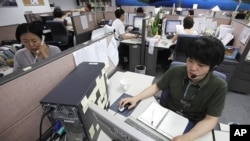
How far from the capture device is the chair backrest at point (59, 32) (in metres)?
2.83

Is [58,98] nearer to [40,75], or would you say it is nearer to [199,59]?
[40,75]

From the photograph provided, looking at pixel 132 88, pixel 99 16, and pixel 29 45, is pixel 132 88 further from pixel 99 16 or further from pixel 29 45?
pixel 99 16

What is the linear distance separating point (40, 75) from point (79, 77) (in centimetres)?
19

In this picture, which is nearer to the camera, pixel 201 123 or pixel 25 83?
pixel 25 83

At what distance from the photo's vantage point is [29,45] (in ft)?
3.98

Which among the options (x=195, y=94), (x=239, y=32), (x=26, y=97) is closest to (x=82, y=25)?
(x=26, y=97)

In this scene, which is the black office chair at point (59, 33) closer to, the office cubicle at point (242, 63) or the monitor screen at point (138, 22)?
the monitor screen at point (138, 22)

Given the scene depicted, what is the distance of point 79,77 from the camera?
2.48 ft

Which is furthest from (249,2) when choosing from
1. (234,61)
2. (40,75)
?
(40,75)

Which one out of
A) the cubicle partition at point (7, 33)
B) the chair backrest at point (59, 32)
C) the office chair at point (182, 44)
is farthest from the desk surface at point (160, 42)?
the cubicle partition at point (7, 33)

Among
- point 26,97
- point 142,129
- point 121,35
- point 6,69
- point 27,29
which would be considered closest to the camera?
point 26,97

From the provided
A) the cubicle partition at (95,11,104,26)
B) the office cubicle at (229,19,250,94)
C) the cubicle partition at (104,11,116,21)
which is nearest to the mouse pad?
the office cubicle at (229,19,250,94)

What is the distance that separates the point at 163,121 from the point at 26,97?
2.43ft

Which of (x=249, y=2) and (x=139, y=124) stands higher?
(x=249, y=2)
